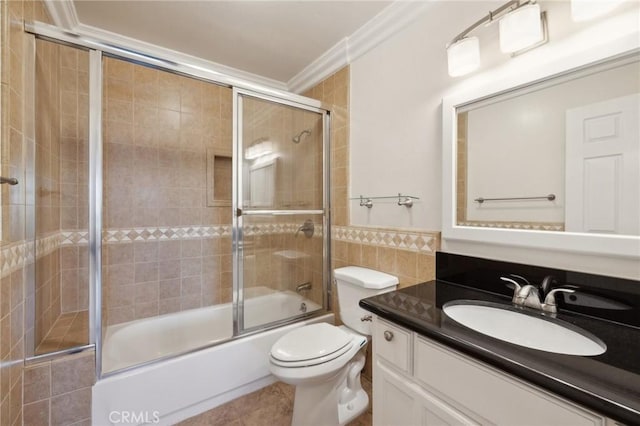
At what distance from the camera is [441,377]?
0.85 metres

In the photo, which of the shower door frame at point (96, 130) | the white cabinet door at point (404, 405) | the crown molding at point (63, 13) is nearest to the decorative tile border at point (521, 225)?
the white cabinet door at point (404, 405)

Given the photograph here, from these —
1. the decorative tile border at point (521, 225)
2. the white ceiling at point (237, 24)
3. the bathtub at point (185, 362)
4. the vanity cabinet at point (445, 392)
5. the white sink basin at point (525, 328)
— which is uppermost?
the white ceiling at point (237, 24)

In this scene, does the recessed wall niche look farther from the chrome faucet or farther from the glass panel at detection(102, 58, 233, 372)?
the chrome faucet

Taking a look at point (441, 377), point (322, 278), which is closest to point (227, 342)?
point (322, 278)

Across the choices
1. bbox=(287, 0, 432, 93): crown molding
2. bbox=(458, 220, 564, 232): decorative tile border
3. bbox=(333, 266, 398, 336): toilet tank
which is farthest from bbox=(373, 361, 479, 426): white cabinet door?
bbox=(287, 0, 432, 93): crown molding

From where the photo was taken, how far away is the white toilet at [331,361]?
50.4 inches

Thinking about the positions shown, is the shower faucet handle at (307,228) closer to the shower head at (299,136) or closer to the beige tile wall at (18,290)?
the shower head at (299,136)

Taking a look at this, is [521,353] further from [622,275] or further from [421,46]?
[421,46]

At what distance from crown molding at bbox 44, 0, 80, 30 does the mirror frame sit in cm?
218

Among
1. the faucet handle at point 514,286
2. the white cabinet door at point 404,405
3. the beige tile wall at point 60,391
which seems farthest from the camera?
the beige tile wall at point 60,391

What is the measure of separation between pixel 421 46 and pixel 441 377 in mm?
1652

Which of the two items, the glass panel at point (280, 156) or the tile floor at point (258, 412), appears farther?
the glass panel at point (280, 156)

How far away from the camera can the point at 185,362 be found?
1519mm

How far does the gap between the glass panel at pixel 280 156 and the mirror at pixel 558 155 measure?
1099 mm
